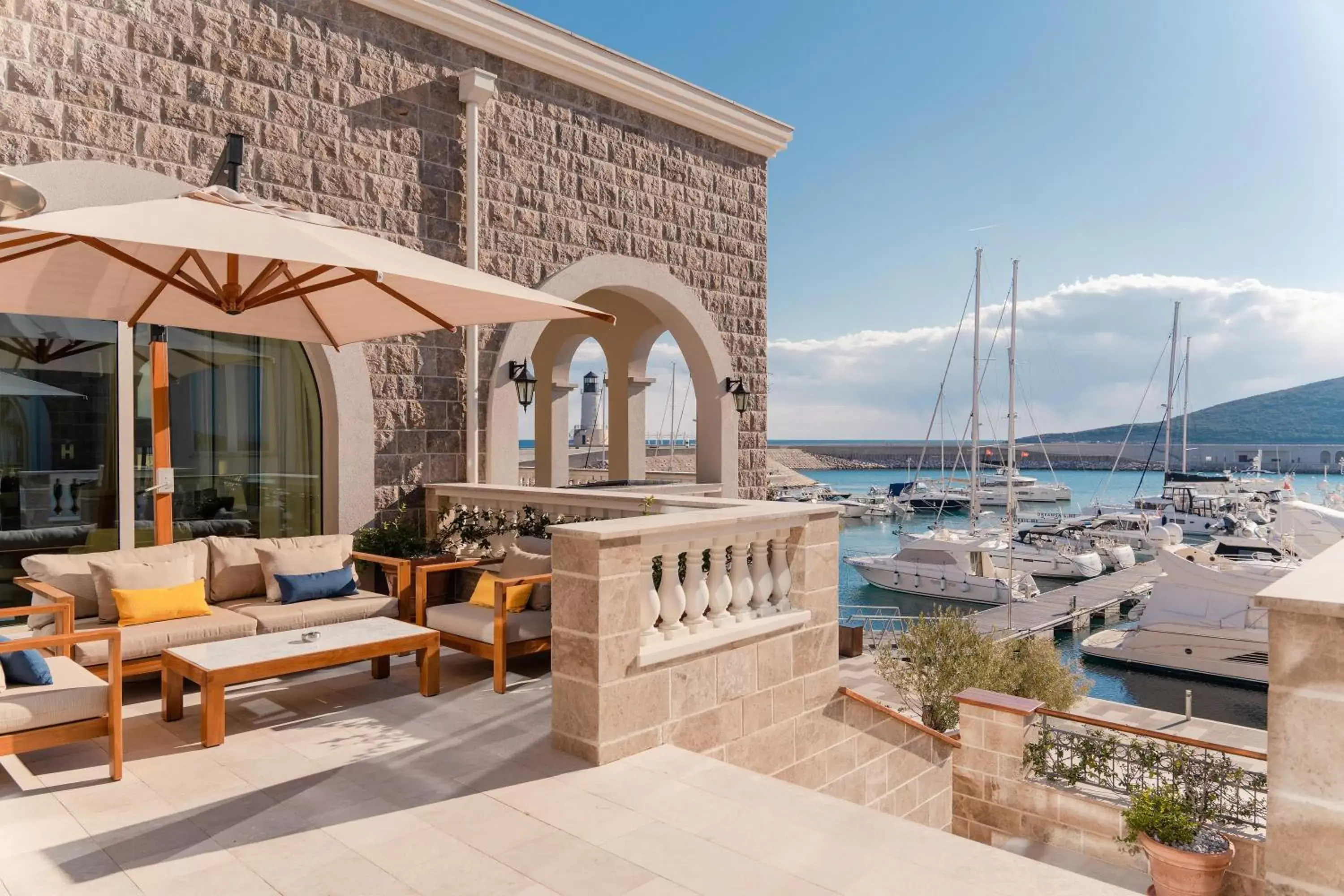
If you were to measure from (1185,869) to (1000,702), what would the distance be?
189 cm

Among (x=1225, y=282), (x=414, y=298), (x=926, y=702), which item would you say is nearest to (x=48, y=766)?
(x=414, y=298)

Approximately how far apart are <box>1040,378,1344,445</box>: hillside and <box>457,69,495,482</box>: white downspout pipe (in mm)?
85615

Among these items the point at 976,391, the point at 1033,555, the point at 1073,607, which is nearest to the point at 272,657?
the point at 976,391

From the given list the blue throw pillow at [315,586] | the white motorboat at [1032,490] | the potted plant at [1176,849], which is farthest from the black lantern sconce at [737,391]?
the white motorboat at [1032,490]

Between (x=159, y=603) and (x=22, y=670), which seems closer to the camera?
(x=22, y=670)

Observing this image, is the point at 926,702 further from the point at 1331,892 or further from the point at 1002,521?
the point at 1002,521

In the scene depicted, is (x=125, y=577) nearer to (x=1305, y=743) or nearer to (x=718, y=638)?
(x=718, y=638)

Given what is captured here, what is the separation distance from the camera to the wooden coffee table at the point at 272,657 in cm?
392

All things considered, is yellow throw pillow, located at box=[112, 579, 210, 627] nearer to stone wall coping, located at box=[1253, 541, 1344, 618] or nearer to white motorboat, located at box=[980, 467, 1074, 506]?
stone wall coping, located at box=[1253, 541, 1344, 618]

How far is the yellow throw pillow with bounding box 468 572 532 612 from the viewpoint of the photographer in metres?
5.06

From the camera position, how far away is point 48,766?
3.62 metres

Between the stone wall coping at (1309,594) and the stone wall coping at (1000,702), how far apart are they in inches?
191

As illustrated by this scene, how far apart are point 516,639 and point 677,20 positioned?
1940cm

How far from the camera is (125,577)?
4.79 metres
